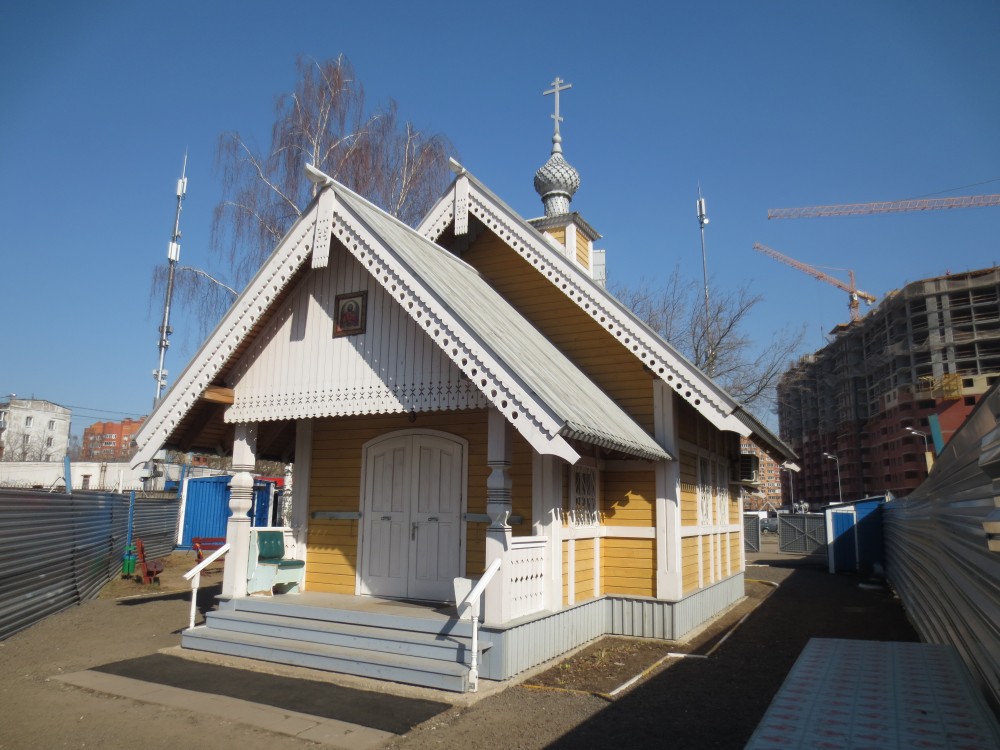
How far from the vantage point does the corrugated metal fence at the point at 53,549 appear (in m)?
10.3

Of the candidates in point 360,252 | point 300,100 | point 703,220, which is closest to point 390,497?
point 360,252

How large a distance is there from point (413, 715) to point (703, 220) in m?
27.4

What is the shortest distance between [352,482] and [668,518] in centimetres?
487

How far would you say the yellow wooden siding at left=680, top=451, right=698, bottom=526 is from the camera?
11273mm

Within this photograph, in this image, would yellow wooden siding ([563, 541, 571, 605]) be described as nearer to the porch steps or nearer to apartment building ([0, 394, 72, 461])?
the porch steps

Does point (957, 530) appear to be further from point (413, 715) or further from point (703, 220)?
point (703, 220)

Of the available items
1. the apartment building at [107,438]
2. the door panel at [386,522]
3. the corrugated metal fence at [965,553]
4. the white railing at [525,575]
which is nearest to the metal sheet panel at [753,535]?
the corrugated metal fence at [965,553]

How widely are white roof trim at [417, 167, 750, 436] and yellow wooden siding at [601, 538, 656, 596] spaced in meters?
2.24

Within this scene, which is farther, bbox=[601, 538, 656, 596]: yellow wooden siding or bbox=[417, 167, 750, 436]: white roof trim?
bbox=[601, 538, 656, 596]: yellow wooden siding

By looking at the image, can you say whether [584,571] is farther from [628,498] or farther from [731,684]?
[731,684]

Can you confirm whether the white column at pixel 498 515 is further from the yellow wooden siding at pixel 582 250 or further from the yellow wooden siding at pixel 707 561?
the yellow wooden siding at pixel 582 250

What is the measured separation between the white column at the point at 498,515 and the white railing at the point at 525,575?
10 centimetres

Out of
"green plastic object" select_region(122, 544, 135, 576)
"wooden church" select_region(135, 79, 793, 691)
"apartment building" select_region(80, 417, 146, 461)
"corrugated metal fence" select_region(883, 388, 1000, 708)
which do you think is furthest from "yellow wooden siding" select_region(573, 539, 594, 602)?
"apartment building" select_region(80, 417, 146, 461)

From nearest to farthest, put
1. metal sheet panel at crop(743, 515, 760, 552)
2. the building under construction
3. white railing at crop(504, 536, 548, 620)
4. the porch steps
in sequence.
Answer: the porch steps < white railing at crop(504, 536, 548, 620) < metal sheet panel at crop(743, 515, 760, 552) < the building under construction
